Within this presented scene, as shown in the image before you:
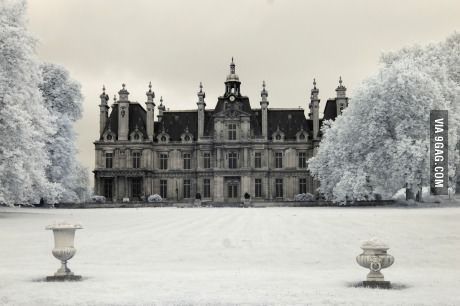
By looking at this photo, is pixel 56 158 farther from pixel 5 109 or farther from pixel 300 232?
pixel 300 232

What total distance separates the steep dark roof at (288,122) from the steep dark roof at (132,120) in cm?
1612

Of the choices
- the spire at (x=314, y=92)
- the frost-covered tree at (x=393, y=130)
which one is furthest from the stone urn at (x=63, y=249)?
the spire at (x=314, y=92)

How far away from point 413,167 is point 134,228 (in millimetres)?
26349

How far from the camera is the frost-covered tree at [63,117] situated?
5688cm

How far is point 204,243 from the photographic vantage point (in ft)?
67.1

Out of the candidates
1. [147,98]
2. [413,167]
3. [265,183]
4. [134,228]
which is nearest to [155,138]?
[147,98]

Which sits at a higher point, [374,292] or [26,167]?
[26,167]

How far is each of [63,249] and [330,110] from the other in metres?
66.3

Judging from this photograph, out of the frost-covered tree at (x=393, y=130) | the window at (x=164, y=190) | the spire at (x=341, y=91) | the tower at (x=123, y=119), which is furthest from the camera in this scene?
the window at (x=164, y=190)

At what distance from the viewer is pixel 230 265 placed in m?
16.0

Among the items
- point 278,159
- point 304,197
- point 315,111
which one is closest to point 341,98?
point 315,111

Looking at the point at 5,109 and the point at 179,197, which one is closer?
the point at 5,109

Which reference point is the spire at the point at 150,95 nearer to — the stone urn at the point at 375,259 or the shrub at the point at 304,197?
the shrub at the point at 304,197

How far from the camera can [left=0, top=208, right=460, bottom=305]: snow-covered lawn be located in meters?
11.3
